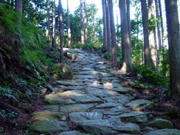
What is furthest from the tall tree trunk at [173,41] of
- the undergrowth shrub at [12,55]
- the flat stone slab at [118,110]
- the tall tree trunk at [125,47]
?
the tall tree trunk at [125,47]

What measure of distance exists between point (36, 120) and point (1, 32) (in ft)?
7.67

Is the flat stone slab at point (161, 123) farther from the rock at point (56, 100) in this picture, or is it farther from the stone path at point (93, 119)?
the rock at point (56, 100)

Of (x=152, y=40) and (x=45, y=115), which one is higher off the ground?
(x=152, y=40)

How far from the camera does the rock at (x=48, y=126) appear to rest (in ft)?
8.39

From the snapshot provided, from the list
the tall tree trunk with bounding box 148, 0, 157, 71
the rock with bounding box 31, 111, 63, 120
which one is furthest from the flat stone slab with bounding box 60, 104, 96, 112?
the tall tree trunk with bounding box 148, 0, 157, 71

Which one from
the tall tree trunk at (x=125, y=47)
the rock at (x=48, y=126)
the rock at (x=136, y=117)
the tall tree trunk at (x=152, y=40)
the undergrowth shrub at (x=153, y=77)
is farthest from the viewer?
the tall tree trunk at (x=152, y=40)

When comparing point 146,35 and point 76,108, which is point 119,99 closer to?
point 76,108

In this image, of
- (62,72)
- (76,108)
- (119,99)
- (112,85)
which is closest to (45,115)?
Answer: (76,108)

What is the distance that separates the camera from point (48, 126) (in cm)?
267

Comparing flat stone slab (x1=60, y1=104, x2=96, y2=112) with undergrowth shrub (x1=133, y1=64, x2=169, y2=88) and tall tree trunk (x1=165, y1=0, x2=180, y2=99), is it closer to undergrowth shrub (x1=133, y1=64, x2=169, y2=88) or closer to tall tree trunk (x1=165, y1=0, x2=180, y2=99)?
tall tree trunk (x1=165, y1=0, x2=180, y2=99)

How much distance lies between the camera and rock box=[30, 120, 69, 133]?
2557mm

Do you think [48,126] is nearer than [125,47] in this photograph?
Yes

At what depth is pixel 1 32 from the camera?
150 inches

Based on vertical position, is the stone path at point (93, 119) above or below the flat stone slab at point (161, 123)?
above
